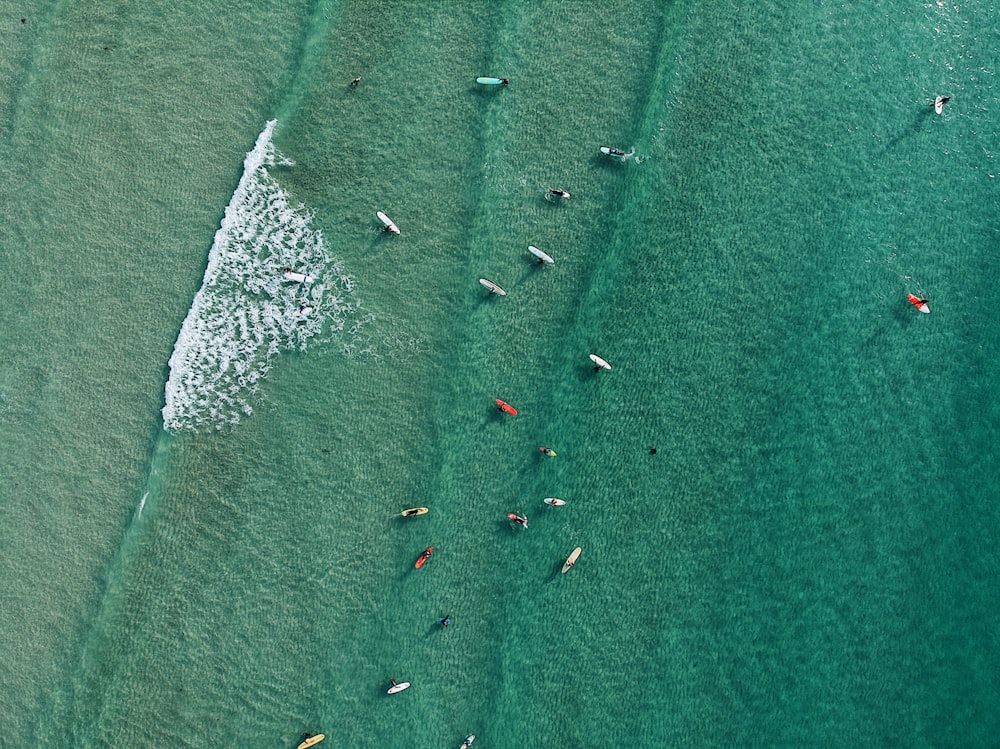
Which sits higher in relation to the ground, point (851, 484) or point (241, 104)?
point (241, 104)

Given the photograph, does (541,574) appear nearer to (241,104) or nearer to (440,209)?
(440,209)

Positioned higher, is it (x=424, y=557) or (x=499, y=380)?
(x=499, y=380)

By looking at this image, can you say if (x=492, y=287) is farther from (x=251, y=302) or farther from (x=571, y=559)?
(x=571, y=559)

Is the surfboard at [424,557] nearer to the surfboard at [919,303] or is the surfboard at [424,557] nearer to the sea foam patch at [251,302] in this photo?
the sea foam patch at [251,302]

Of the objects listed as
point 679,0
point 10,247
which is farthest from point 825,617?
point 10,247

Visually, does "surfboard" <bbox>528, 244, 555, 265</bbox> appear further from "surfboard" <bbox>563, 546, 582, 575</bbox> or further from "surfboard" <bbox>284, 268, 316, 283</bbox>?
"surfboard" <bbox>563, 546, 582, 575</bbox>

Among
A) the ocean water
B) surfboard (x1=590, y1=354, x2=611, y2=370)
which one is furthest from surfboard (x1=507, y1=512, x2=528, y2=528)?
surfboard (x1=590, y1=354, x2=611, y2=370)

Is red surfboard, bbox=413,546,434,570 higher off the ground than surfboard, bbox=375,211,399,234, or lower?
lower

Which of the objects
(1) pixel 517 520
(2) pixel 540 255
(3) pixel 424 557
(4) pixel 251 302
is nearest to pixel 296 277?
(4) pixel 251 302
